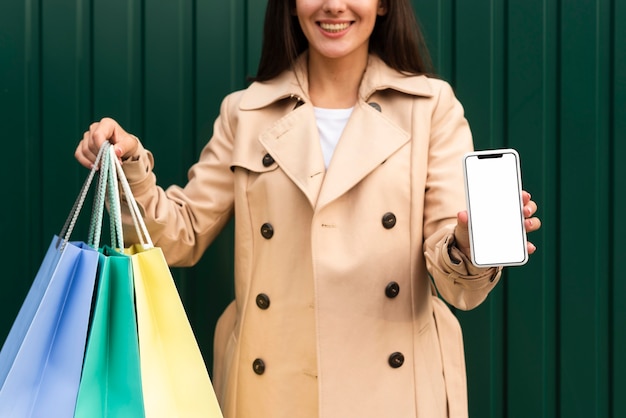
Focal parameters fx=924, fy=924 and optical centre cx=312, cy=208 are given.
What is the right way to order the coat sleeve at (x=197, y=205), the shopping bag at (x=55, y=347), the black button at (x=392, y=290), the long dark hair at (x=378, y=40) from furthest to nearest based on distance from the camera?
1. the long dark hair at (x=378, y=40)
2. the coat sleeve at (x=197, y=205)
3. the black button at (x=392, y=290)
4. the shopping bag at (x=55, y=347)

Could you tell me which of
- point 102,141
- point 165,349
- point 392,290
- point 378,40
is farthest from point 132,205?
point 378,40

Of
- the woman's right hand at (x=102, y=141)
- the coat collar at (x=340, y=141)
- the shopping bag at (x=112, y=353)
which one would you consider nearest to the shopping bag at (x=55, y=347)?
the shopping bag at (x=112, y=353)

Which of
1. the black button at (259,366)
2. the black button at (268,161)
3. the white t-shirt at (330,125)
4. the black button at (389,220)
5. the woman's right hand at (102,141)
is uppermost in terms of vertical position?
the white t-shirt at (330,125)

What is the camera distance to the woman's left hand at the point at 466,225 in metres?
2.14

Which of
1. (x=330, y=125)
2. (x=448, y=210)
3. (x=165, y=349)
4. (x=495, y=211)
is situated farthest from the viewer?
(x=330, y=125)

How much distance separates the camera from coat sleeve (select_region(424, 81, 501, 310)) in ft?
7.47

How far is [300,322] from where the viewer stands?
2572 mm

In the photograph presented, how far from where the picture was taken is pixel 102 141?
7.75ft

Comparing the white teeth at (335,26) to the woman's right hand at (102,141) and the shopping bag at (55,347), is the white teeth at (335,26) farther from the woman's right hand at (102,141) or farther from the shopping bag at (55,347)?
the shopping bag at (55,347)

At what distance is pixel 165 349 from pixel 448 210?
0.84 m

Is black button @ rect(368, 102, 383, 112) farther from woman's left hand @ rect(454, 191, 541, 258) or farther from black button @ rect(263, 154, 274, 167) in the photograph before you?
woman's left hand @ rect(454, 191, 541, 258)

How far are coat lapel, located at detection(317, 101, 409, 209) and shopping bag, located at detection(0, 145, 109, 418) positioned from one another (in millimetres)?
680

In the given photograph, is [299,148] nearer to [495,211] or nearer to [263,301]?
[263,301]

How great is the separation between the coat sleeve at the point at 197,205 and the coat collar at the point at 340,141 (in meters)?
0.16
